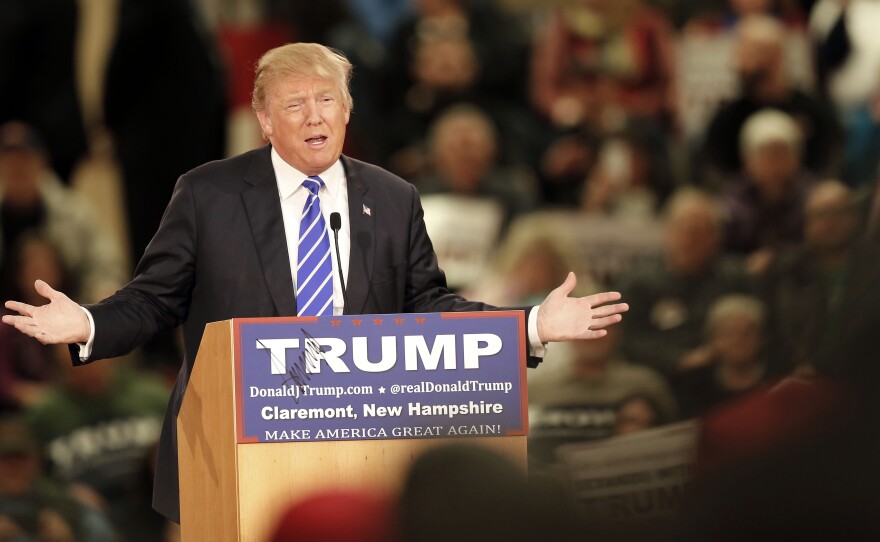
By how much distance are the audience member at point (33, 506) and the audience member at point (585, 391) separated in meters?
1.80

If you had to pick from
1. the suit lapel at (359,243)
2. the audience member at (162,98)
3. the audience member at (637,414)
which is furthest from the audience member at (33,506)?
the suit lapel at (359,243)

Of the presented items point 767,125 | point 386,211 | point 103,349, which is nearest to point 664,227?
point 767,125

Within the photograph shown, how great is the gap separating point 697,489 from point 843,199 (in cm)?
534

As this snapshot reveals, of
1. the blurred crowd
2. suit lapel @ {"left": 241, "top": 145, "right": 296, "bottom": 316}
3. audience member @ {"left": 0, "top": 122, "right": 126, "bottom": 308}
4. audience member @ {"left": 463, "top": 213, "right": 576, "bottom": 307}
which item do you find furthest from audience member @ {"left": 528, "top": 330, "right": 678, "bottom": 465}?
suit lapel @ {"left": 241, "top": 145, "right": 296, "bottom": 316}

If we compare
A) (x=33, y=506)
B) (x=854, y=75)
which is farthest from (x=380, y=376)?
(x=854, y=75)

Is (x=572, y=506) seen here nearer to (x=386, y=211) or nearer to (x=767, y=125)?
(x=386, y=211)

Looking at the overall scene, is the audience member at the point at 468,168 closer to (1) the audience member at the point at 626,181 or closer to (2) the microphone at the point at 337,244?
(1) the audience member at the point at 626,181

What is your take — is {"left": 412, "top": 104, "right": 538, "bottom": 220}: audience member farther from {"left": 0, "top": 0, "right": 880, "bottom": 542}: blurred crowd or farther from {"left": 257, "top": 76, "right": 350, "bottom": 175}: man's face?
{"left": 257, "top": 76, "right": 350, "bottom": 175}: man's face

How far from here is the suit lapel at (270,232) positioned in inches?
114

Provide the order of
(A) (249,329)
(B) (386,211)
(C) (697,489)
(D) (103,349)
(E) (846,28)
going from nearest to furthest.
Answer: (C) (697,489) → (A) (249,329) → (D) (103,349) → (B) (386,211) → (E) (846,28)

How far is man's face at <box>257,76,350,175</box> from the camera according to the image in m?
2.91

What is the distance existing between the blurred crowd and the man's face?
3.12m

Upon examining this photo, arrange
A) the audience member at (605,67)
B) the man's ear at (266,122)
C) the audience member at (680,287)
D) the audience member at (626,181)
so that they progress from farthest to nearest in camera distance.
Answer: the audience member at (605,67) → the audience member at (626,181) → the audience member at (680,287) → the man's ear at (266,122)

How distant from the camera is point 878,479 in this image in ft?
3.99
